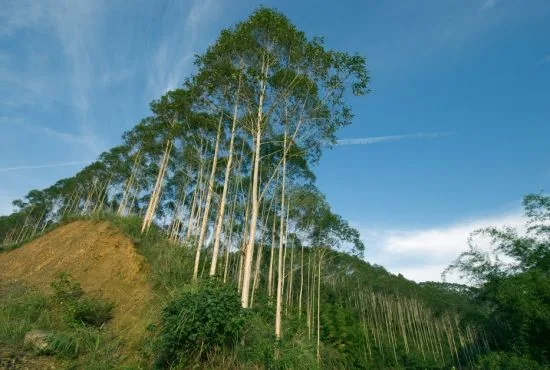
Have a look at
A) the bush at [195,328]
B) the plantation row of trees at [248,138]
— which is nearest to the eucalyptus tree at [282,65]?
the plantation row of trees at [248,138]

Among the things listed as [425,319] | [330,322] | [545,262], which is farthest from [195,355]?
[425,319]

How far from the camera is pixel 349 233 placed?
25.5 meters

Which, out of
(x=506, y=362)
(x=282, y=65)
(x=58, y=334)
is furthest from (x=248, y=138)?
(x=506, y=362)

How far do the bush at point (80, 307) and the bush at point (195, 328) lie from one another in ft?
10.3

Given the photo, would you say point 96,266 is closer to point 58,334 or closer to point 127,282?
point 127,282

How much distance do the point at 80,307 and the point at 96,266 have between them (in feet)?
11.8

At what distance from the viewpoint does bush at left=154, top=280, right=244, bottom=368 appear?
219 inches

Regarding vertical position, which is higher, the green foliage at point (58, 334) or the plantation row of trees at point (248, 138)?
the plantation row of trees at point (248, 138)

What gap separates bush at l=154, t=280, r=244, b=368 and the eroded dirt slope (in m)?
1.70

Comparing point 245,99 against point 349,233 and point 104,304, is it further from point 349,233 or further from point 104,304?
point 349,233

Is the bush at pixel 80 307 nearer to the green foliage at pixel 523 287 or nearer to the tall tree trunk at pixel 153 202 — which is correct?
the tall tree trunk at pixel 153 202

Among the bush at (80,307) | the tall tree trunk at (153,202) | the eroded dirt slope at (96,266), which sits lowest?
the bush at (80,307)

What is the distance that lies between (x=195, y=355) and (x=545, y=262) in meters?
23.2

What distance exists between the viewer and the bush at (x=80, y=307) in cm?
791
